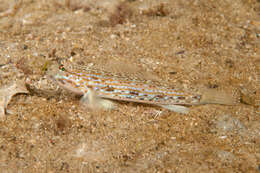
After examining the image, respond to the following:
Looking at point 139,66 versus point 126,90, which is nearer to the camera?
point 126,90

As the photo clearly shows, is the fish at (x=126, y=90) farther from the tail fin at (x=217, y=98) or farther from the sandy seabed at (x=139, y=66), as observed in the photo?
the sandy seabed at (x=139, y=66)

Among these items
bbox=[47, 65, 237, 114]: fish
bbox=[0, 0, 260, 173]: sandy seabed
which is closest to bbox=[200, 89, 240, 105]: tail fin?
bbox=[47, 65, 237, 114]: fish

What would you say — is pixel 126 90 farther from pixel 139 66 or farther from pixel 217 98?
pixel 217 98

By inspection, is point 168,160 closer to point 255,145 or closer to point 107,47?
point 255,145

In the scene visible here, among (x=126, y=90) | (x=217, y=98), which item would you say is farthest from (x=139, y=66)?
(x=217, y=98)

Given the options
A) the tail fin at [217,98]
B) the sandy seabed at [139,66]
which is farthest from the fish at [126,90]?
the sandy seabed at [139,66]

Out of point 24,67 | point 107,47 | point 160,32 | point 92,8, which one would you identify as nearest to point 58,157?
point 24,67

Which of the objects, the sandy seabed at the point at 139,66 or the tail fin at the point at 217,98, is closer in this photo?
the sandy seabed at the point at 139,66

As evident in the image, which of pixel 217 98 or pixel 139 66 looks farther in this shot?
pixel 139 66

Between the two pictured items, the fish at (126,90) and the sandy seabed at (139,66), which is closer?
the sandy seabed at (139,66)
